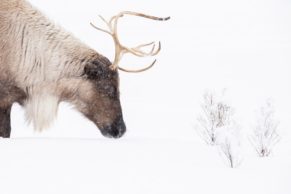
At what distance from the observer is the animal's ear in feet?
17.6

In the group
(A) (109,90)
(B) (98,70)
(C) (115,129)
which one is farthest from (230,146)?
(B) (98,70)

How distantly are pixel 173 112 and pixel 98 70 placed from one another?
219 inches

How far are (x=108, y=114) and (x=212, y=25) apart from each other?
22.7 m

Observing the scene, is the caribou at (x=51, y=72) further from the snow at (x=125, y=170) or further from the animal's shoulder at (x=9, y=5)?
the snow at (x=125, y=170)

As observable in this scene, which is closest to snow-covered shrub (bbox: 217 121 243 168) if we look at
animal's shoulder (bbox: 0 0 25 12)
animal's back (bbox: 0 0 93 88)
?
animal's back (bbox: 0 0 93 88)

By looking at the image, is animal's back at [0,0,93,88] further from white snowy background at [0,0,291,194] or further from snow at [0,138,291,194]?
snow at [0,138,291,194]

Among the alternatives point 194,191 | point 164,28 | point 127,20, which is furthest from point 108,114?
point 127,20

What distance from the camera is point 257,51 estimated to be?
61.7 feet

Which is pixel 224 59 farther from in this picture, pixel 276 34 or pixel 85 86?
pixel 85 86

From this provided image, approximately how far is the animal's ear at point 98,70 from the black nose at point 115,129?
43 centimetres

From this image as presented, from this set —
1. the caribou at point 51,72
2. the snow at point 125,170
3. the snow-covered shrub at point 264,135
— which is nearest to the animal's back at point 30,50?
the caribou at point 51,72

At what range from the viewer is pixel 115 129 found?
5402 mm

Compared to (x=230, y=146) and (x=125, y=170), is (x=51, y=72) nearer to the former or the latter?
(x=230, y=146)

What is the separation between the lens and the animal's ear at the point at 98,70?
5379 millimetres
